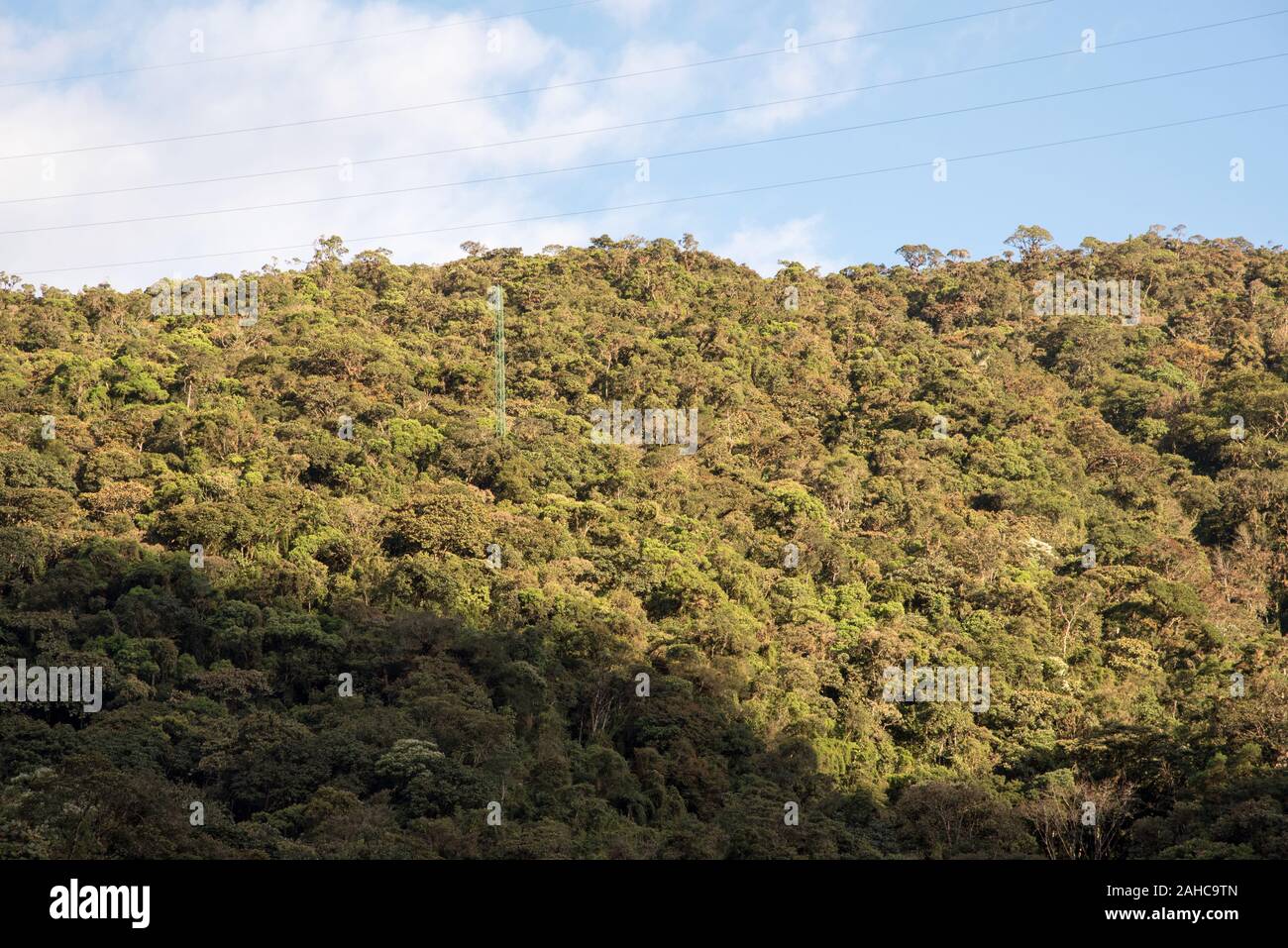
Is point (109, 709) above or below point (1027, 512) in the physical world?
below

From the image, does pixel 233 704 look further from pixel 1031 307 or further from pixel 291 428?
pixel 1031 307

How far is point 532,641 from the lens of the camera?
3322 cm

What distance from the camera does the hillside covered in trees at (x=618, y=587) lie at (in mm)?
26734

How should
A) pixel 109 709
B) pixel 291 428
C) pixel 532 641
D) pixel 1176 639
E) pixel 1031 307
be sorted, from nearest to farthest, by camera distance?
pixel 109 709 < pixel 532 641 < pixel 1176 639 < pixel 291 428 < pixel 1031 307

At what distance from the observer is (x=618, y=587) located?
37.4 metres

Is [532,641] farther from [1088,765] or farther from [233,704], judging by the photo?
[1088,765]

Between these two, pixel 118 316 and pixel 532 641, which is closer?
pixel 532 641

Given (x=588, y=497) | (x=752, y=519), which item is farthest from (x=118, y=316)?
(x=752, y=519)

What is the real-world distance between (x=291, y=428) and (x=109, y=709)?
16.2 meters

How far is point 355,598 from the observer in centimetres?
3453

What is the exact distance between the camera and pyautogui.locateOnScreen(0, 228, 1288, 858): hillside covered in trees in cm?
2673
